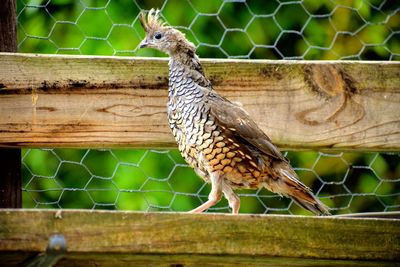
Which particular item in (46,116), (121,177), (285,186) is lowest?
(285,186)

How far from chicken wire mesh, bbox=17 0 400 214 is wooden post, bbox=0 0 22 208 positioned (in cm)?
109

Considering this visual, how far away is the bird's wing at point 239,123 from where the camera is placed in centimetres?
317

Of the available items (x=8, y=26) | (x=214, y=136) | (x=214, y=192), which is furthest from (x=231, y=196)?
(x=8, y=26)

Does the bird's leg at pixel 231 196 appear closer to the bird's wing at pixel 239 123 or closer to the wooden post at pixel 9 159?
the bird's wing at pixel 239 123

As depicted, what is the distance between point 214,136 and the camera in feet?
10.5

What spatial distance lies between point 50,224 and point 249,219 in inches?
15.8

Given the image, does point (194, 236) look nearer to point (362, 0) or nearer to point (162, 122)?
point (162, 122)

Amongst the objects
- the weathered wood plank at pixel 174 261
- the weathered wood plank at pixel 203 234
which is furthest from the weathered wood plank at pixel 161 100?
the weathered wood plank at pixel 203 234

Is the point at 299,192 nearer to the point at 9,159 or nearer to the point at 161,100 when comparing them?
the point at 161,100

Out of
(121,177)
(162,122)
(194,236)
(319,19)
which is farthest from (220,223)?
(319,19)

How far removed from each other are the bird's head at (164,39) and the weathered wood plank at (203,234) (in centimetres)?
126

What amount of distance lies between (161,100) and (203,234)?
1088 mm

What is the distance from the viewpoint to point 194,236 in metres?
2.19

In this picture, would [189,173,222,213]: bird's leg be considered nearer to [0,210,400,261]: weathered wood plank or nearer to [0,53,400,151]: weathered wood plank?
[0,53,400,151]: weathered wood plank
